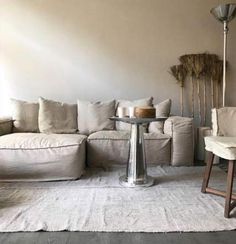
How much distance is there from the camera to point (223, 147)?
2023 millimetres

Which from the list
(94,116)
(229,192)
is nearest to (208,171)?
(229,192)

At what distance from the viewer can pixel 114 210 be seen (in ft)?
6.79

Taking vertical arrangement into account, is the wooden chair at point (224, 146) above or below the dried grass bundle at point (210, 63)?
below

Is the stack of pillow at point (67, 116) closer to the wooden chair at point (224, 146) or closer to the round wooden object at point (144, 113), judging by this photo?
the round wooden object at point (144, 113)

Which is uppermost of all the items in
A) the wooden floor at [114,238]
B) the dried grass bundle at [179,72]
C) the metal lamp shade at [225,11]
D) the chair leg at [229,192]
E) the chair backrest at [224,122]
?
the metal lamp shade at [225,11]

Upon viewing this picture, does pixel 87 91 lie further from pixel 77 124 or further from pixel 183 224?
pixel 183 224

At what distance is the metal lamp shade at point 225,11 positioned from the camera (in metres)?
3.50

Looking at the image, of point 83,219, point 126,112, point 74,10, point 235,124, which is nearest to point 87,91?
point 74,10

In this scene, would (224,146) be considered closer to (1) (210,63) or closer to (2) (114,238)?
(2) (114,238)

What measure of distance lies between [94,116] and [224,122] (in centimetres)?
161

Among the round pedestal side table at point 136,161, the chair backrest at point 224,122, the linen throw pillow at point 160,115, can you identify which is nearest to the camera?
the chair backrest at point 224,122

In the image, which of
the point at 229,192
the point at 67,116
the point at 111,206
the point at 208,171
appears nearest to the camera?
the point at 229,192

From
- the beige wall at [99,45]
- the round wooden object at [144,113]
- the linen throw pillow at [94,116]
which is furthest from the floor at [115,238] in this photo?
the beige wall at [99,45]

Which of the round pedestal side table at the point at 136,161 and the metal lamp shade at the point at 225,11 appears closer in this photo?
the round pedestal side table at the point at 136,161
